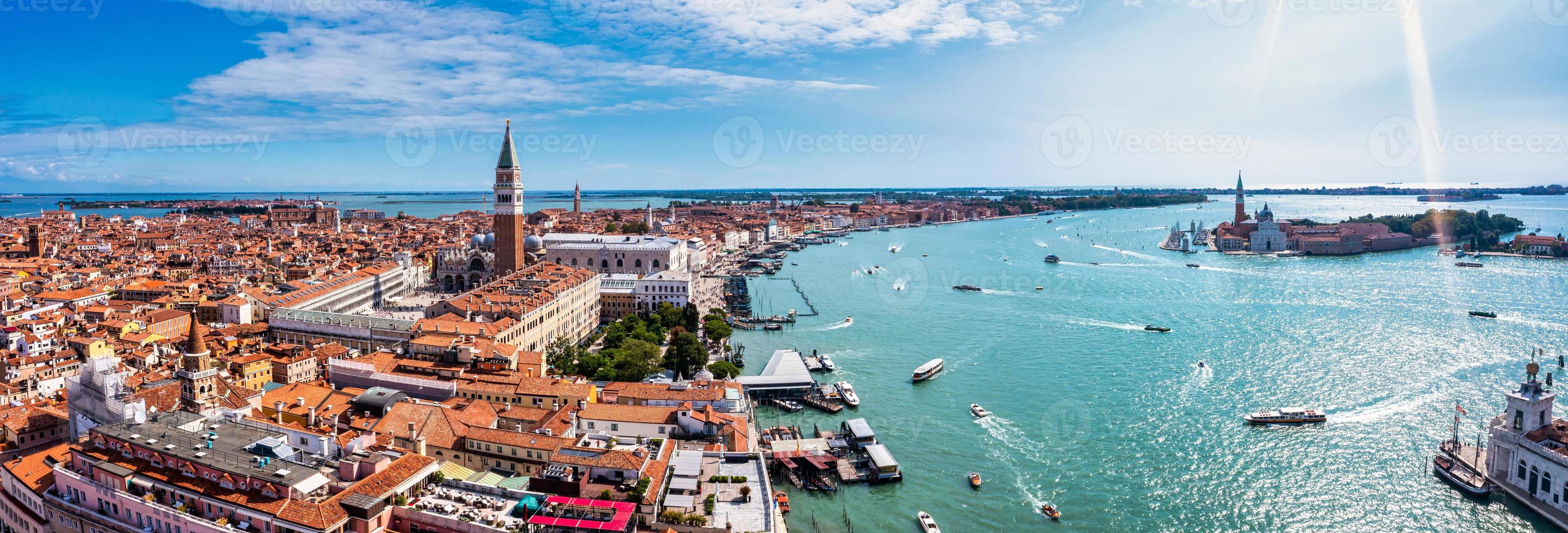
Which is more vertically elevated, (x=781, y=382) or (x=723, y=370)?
(x=723, y=370)

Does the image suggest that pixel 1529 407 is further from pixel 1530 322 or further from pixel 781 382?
pixel 1530 322

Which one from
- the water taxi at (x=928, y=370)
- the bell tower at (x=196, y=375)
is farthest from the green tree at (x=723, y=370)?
the bell tower at (x=196, y=375)

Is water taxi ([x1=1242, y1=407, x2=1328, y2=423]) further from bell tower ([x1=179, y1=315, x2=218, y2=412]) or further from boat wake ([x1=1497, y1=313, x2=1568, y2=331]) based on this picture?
bell tower ([x1=179, y1=315, x2=218, y2=412])

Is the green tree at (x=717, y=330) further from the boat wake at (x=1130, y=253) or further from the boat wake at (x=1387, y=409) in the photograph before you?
the boat wake at (x=1130, y=253)

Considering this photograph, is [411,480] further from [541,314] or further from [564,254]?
[564,254]

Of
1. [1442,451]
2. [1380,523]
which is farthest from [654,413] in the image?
[1442,451]

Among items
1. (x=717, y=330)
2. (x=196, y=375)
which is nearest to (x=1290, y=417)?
(x=717, y=330)
